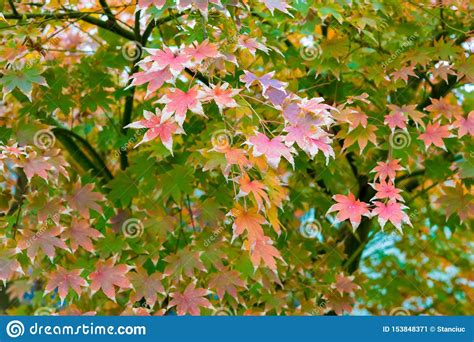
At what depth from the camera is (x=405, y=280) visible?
3.72 metres

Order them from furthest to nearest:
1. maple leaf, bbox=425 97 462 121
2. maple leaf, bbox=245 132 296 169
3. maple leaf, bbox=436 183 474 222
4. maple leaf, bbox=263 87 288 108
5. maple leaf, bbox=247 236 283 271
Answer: maple leaf, bbox=436 183 474 222
maple leaf, bbox=425 97 462 121
maple leaf, bbox=247 236 283 271
maple leaf, bbox=263 87 288 108
maple leaf, bbox=245 132 296 169

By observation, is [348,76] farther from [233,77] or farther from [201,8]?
[201,8]

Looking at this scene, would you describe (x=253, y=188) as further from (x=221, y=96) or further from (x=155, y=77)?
(x=155, y=77)

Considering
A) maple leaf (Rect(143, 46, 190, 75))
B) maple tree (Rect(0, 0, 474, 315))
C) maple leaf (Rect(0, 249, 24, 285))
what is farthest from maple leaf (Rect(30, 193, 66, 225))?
maple leaf (Rect(143, 46, 190, 75))

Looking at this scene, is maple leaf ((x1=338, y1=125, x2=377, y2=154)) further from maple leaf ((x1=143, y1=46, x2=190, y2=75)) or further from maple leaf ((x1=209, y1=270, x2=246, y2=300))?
maple leaf ((x1=143, y1=46, x2=190, y2=75))

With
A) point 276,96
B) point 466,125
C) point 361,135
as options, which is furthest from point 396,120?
point 276,96

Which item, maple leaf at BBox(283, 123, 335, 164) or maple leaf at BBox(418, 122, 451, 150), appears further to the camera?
maple leaf at BBox(418, 122, 451, 150)

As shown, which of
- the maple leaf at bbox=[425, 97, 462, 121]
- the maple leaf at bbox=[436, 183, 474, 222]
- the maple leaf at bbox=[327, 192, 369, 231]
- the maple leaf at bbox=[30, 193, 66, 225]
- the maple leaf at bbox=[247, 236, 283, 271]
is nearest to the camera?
the maple leaf at bbox=[247, 236, 283, 271]

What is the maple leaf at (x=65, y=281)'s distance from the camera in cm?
238

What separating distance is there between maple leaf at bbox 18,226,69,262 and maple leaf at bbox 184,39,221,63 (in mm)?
847

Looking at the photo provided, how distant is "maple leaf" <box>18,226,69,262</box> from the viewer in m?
2.28

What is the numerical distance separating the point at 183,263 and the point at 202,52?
0.91 metres

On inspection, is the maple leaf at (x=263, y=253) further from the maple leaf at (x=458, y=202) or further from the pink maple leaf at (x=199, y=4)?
the maple leaf at (x=458, y=202)

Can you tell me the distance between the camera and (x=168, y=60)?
1907 mm
